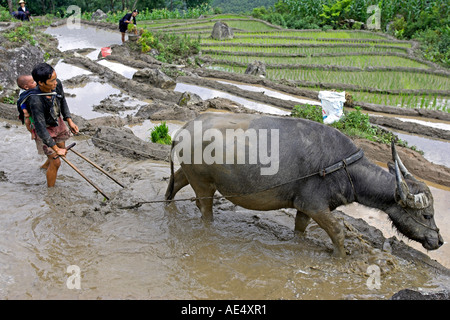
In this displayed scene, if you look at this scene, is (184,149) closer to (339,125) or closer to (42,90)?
(42,90)

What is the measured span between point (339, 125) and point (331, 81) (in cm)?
492

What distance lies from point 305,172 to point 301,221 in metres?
0.83

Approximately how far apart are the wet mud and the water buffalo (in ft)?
1.39

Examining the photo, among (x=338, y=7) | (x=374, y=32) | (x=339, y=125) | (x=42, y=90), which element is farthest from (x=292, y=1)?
(x=42, y=90)

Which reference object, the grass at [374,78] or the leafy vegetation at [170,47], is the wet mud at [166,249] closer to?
the grass at [374,78]

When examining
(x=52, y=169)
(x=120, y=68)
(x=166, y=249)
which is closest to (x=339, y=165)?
(x=166, y=249)

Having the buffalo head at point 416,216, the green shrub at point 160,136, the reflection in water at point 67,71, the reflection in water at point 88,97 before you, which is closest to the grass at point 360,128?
the green shrub at point 160,136

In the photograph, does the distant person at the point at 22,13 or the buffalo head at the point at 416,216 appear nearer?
the buffalo head at the point at 416,216

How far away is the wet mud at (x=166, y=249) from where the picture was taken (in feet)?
12.1

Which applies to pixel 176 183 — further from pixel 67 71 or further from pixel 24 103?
pixel 67 71

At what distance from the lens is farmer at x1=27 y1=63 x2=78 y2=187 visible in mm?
4328

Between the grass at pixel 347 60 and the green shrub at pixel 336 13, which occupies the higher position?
the green shrub at pixel 336 13

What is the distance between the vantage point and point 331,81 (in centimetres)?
1242

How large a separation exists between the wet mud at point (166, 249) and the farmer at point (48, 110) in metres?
0.77
